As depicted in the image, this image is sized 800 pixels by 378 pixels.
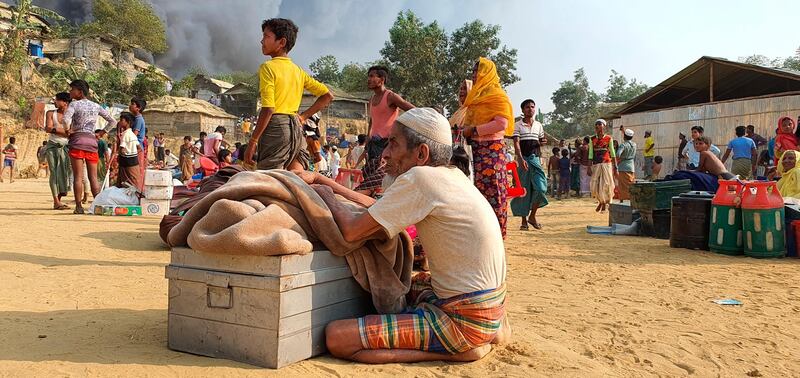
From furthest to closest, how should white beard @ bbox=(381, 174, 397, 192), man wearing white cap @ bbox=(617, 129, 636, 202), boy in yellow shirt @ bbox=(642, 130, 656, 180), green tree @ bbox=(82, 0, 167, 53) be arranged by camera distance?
green tree @ bbox=(82, 0, 167, 53)
boy in yellow shirt @ bbox=(642, 130, 656, 180)
man wearing white cap @ bbox=(617, 129, 636, 202)
white beard @ bbox=(381, 174, 397, 192)

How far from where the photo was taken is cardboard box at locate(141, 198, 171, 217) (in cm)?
859

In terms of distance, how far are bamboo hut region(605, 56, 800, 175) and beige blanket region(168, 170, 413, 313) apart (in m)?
17.2

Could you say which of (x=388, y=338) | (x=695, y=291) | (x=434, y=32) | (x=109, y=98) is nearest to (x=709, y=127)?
(x=695, y=291)

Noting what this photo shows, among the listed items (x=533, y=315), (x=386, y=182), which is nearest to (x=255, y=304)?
(x=533, y=315)

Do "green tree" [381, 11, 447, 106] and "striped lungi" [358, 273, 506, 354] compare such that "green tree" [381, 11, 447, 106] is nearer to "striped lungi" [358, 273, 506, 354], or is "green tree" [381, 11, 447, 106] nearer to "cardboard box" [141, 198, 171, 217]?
"cardboard box" [141, 198, 171, 217]

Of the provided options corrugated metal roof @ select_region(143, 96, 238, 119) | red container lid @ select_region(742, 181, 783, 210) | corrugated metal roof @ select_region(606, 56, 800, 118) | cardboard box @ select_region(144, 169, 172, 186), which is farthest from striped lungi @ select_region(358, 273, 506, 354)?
corrugated metal roof @ select_region(143, 96, 238, 119)

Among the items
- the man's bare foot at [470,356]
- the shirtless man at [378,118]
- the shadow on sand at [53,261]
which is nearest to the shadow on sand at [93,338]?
the man's bare foot at [470,356]

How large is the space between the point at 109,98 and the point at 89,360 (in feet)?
116

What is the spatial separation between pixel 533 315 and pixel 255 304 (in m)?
2.02

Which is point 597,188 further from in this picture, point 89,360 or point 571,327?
point 89,360

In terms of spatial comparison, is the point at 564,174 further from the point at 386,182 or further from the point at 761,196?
the point at 386,182

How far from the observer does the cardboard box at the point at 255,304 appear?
2.48 m

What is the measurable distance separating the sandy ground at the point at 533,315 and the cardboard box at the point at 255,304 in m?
0.08

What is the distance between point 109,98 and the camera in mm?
33875
